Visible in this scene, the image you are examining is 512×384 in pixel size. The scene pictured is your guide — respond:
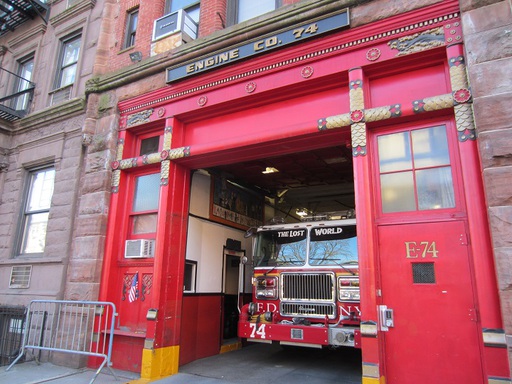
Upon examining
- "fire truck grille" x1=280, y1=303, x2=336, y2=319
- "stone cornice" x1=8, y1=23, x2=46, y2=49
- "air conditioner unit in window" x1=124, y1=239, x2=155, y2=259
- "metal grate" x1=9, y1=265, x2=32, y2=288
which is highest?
"stone cornice" x1=8, y1=23, x2=46, y2=49

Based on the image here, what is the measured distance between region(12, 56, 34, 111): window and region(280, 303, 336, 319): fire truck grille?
9978mm

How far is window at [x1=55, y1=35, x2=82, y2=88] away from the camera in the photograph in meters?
11.2

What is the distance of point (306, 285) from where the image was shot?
8.08 metres

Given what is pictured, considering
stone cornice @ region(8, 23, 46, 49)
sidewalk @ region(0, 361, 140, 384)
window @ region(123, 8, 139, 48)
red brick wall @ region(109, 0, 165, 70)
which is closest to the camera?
sidewalk @ region(0, 361, 140, 384)

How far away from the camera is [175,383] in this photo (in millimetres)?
6457

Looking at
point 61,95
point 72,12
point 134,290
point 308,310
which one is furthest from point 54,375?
point 72,12

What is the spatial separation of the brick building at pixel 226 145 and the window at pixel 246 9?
3 centimetres

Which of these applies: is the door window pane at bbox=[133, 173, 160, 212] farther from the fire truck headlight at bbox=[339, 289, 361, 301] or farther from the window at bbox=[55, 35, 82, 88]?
the window at bbox=[55, 35, 82, 88]

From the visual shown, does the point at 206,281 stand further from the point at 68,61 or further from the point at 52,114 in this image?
the point at 68,61

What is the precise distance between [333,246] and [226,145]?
10.5 ft

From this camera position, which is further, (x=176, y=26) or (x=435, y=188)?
(x=176, y=26)

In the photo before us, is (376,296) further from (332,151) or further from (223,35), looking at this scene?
(223,35)

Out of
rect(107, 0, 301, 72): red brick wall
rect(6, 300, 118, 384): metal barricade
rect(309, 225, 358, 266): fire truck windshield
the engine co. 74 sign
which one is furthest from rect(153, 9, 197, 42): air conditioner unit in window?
rect(6, 300, 118, 384): metal barricade

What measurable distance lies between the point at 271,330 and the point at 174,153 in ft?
13.2
